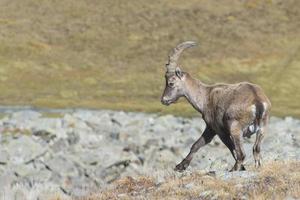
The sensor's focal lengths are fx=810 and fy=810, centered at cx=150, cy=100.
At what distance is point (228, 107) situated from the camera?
63.0 ft

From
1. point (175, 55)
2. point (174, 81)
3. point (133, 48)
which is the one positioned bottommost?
point (174, 81)

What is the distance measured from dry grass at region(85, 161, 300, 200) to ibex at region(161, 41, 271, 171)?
905mm

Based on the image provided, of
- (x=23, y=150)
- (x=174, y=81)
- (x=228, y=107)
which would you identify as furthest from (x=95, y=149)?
(x=228, y=107)

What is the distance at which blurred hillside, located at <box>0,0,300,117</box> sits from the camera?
258 feet

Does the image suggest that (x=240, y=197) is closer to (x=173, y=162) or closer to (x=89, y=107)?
(x=173, y=162)

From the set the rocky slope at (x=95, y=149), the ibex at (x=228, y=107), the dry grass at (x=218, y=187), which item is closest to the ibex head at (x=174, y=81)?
the ibex at (x=228, y=107)

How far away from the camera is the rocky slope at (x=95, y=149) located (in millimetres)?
Answer: 32875

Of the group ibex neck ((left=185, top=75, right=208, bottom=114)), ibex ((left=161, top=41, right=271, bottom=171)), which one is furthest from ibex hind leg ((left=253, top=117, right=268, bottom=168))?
ibex neck ((left=185, top=75, right=208, bottom=114))

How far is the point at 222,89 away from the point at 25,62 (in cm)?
7213

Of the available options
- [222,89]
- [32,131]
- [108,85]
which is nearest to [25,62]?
[108,85]

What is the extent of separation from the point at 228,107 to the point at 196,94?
1606 mm

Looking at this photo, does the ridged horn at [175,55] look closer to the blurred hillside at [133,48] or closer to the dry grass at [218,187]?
the dry grass at [218,187]

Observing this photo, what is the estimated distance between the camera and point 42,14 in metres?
105

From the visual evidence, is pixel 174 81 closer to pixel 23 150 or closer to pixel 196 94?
pixel 196 94
